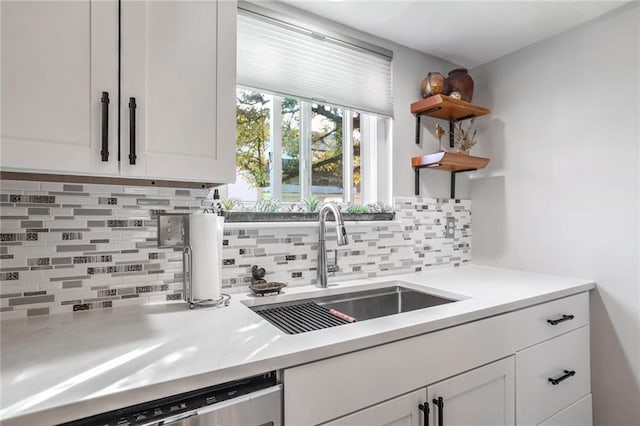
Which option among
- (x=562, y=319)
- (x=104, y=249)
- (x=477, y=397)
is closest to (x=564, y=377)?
(x=562, y=319)

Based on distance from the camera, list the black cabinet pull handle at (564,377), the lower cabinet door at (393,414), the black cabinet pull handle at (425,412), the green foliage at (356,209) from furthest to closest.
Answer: the green foliage at (356,209) < the black cabinet pull handle at (564,377) < the black cabinet pull handle at (425,412) < the lower cabinet door at (393,414)

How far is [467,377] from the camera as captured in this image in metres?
1.26

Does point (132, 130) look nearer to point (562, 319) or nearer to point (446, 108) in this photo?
point (446, 108)

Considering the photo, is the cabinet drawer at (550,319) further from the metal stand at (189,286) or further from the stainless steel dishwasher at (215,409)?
the metal stand at (189,286)

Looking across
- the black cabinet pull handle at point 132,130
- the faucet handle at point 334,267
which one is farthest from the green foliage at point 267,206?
the black cabinet pull handle at point 132,130

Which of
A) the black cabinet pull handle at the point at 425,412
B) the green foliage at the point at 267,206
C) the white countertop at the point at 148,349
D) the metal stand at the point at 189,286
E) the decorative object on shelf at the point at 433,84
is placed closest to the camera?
the white countertop at the point at 148,349

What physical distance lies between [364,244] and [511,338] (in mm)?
817

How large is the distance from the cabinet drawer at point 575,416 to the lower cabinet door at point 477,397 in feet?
1.14

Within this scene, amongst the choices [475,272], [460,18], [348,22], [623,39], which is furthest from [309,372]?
[623,39]

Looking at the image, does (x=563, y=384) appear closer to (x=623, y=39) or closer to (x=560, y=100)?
(x=560, y=100)

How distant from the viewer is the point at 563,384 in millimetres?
1655

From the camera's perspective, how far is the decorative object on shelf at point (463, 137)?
2.22m

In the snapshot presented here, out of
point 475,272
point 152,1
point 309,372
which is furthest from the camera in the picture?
point 475,272

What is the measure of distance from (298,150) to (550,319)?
1.48 m
